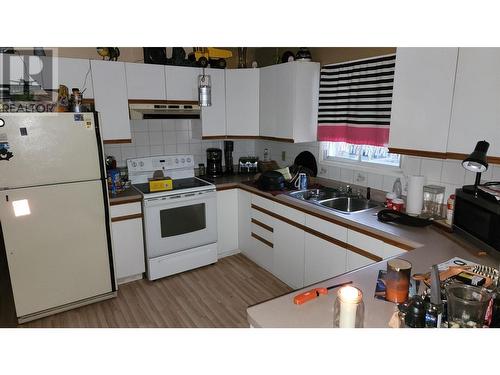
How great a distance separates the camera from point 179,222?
310 cm

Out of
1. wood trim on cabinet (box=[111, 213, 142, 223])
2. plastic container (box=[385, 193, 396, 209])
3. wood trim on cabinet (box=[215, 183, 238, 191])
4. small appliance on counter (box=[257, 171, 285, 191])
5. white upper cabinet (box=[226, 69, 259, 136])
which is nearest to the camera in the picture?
plastic container (box=[385, 193, 396, 209])

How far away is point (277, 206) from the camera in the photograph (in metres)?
2.89

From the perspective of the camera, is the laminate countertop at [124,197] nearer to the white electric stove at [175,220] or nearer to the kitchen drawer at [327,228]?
the white electric stove at [175,220]

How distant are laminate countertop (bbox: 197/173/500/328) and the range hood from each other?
4.47ft

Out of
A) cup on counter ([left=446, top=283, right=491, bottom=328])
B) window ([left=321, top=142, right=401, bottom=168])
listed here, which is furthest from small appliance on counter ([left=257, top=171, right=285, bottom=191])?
cup on counter ([left=446, top=283, right=491, bottom=328])

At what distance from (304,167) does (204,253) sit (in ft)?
4.48

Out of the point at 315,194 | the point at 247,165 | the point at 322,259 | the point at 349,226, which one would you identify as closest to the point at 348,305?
the point at 349,226

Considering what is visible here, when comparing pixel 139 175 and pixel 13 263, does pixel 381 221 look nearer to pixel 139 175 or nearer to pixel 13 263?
pixel 139 175

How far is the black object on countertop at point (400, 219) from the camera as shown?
2.08 m

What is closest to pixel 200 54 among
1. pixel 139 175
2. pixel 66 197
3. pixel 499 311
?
pixel 139 175

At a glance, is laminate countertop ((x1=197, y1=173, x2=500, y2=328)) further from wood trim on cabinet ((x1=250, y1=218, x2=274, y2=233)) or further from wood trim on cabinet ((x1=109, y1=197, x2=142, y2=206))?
wood trim on cabinet ((x1=109, y1=197, x2=142, y2=206))

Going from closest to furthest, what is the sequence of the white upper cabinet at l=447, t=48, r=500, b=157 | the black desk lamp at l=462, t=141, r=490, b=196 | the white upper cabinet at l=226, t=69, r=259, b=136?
the black desk lamp at l=462, t=141, r=490, b=196 → the white upper cabinet at l=447, t=48, r=500, b=157 → the white upper cabinet at l=226, t=69, r=259, b=136

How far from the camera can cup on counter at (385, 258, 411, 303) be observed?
1215 mm

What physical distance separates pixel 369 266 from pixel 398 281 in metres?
0.33
